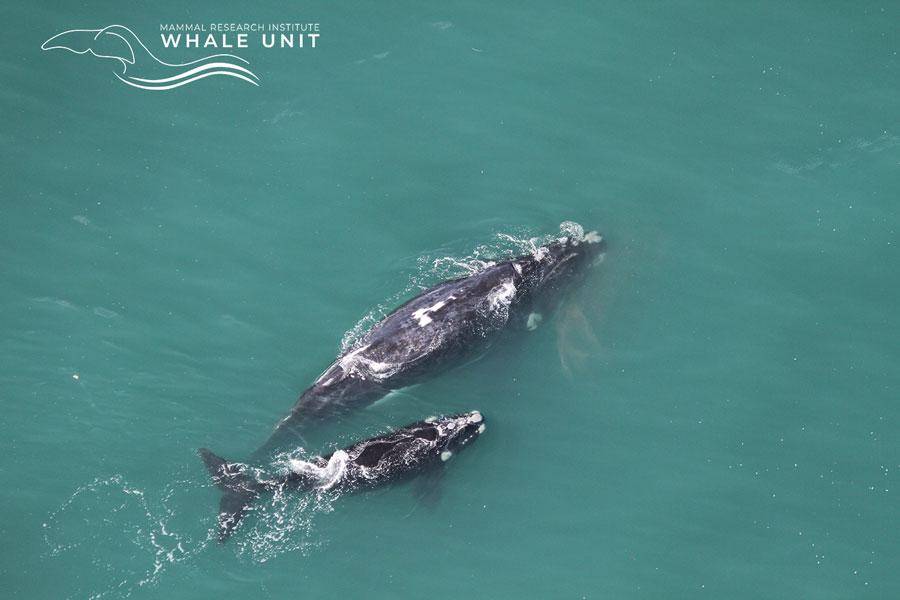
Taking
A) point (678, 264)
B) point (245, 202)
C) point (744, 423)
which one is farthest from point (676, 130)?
point (245, 202)

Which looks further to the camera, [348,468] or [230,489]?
[348,468]

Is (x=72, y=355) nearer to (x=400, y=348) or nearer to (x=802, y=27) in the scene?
(x=400, y=348)

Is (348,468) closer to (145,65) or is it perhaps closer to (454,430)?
(454,430)

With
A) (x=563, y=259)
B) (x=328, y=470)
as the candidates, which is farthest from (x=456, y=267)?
(x=328, y=470)

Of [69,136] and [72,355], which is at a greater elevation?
[69,136]

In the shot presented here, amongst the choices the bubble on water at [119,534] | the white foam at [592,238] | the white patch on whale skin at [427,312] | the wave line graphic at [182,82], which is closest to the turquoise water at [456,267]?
the bubble on water at [119,534]

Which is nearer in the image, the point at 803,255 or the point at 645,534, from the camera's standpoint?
the point at 645,534

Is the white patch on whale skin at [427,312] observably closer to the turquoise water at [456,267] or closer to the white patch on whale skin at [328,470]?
the turquoise water at [456,267]
